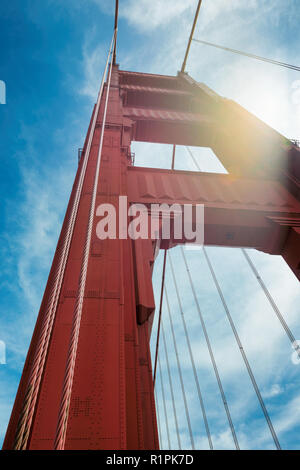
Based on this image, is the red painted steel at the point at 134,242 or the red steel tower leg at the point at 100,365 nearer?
the red steel tower leg at the point at 100,365

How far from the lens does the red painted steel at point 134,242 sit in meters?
2.47

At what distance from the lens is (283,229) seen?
6324 mm

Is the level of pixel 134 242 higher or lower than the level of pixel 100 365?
higher

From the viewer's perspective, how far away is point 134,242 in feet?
17.0

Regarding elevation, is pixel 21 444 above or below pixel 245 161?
below

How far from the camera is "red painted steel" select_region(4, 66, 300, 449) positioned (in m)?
2.47

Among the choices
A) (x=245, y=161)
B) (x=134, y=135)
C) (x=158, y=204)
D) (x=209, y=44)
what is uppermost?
(x=209, y=44)

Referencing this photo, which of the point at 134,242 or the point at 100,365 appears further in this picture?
the point at 134,242

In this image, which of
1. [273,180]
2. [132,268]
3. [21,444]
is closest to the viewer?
[21,444]

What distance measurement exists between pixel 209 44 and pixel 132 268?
15.4m

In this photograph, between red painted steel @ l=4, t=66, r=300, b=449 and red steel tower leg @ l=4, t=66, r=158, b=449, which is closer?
red steel tower leg @ l=4, t=66, r=158, b=449
